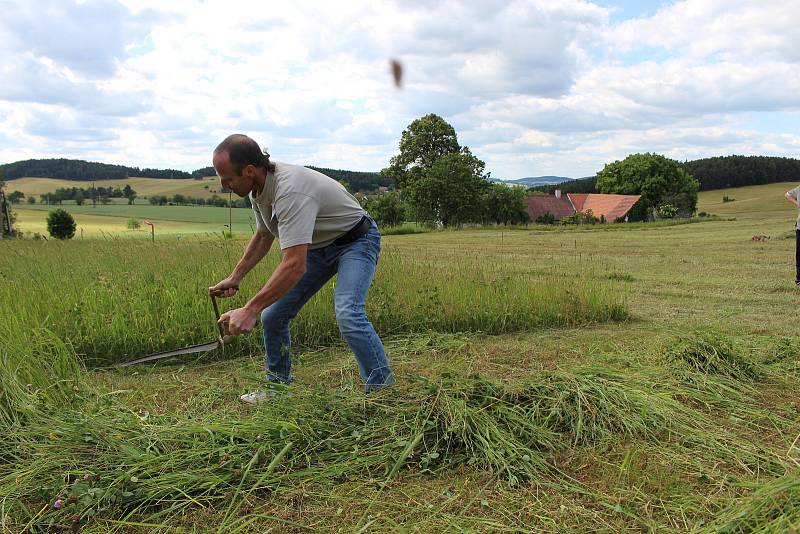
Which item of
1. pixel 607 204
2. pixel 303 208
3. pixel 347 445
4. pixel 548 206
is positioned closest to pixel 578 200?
pixel 607 204

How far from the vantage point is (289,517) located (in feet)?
7.48

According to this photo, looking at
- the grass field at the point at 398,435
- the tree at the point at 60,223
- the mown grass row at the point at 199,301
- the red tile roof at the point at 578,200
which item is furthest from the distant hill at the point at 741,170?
the grass field at the point at 398,435

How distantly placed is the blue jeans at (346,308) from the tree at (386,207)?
4558 cm

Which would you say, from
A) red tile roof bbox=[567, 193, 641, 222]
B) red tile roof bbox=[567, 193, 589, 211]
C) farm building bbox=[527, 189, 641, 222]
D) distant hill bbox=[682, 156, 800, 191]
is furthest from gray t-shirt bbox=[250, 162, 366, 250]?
distant hill bbox=[682, 156, 800, 191]

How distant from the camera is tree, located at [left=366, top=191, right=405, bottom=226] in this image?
162 feet

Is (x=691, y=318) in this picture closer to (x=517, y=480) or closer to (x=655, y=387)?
(x=655, y=387)

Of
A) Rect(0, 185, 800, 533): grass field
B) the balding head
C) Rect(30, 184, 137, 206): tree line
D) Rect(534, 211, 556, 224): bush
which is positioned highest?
the balding head

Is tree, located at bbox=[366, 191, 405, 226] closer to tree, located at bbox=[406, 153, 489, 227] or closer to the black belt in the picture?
tree, located at bbox=[406, 153, 489, 227]

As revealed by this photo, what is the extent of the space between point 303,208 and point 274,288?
43cm

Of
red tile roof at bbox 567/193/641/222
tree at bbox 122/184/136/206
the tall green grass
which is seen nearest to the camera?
the tall green grass

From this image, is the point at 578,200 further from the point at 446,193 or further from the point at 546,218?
the point at 446,193

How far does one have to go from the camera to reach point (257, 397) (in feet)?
10.9

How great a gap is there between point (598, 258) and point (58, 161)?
41.1 metres

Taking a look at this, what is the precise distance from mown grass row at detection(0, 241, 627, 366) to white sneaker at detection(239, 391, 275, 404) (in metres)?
1.47
